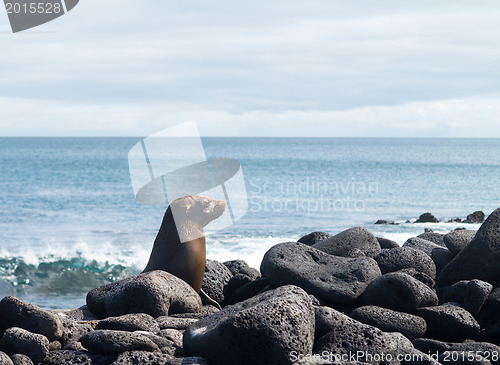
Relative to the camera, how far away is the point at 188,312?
6867mm

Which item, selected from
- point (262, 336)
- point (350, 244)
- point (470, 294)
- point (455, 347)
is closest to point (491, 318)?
point (470, 294)

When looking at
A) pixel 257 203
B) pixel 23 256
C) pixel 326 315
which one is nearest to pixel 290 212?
pixel 257 203

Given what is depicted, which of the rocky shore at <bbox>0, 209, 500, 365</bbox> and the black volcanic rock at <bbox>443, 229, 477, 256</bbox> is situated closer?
the rocky shore at <bbox>0, 209, 500, 365</bbox>

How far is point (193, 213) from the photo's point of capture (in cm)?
785

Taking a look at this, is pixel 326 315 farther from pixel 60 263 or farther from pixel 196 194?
pixel 60 263

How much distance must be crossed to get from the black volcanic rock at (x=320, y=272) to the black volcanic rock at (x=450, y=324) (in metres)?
0.90

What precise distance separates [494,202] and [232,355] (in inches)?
1288

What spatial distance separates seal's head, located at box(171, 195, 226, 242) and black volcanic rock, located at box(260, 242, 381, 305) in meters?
0.95

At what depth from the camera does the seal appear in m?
7.58

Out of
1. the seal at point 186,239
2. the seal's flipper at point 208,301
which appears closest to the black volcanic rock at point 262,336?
the seal's flipper at point 208,301

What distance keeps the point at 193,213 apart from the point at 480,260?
11.2 ft

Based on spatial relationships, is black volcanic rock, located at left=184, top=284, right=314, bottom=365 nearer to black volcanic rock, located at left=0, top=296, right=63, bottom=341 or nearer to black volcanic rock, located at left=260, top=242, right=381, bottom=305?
black volcanic rock, located at left=0, top=296, right=63, bottom=341

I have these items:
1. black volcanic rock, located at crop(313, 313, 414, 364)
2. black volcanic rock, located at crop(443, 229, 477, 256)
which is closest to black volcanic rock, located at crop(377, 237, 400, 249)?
black volcanic rock, located at crop(443, 229, 477, 256)

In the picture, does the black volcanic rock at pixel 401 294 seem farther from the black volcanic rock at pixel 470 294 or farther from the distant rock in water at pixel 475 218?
the distant rock in water at pixel 475 218
